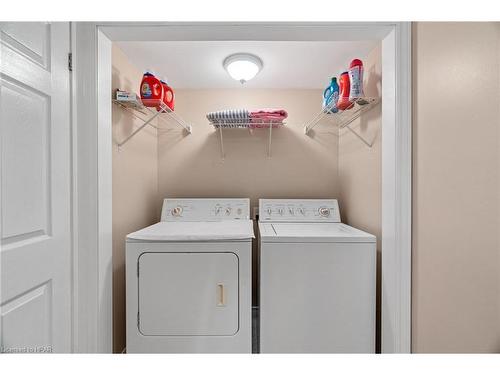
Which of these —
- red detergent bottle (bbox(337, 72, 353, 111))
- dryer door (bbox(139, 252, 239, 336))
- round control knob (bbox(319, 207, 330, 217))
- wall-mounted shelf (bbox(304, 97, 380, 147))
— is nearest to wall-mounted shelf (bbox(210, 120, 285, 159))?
wall-mounted shelf (bbox(304, 97, 380, 147))

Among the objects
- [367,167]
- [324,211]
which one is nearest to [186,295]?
[324,211]

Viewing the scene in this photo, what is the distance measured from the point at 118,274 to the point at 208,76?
174 cm

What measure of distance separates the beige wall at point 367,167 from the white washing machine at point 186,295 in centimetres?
92

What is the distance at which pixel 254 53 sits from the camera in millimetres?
1914

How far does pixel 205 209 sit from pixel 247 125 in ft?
2.82

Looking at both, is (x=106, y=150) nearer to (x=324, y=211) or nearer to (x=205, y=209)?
(x=205, y=209)

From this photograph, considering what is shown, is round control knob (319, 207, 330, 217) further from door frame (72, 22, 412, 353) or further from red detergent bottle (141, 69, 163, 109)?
red detergent bottle (141, 69, 163, 109)

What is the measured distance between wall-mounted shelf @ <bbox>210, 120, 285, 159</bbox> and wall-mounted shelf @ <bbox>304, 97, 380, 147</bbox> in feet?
1.03

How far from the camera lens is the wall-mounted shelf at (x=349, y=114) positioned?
173 cm

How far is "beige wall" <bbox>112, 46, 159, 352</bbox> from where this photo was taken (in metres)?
1.69

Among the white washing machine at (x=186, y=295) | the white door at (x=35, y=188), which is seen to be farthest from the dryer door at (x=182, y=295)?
A: the white door at (x=35, y=188)

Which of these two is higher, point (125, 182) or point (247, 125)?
point (247, 125)

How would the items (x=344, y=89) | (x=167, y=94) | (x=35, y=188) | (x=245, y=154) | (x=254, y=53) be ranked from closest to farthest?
(x=35, y=188) → (x=344, y=89) → (x=254, y=53) → (x=167, y=94) → (x=245, y=154)

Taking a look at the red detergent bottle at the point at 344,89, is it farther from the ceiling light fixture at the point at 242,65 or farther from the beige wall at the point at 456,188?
the ceiling light fixture at the point at 242,65
